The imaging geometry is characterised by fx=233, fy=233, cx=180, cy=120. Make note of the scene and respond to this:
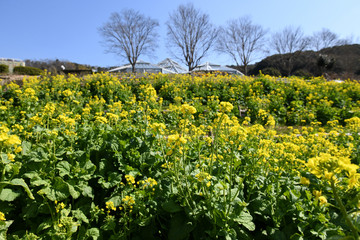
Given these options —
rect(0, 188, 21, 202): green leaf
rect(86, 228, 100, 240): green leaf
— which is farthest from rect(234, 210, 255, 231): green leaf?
rect(0, 188, 21, 202): green leaf

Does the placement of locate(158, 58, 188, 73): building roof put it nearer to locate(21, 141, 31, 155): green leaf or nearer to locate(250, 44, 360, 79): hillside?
locate(250, 44, 360, 79): hillside

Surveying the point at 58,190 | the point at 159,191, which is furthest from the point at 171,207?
the point at 58,190

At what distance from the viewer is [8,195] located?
2041 millimetres

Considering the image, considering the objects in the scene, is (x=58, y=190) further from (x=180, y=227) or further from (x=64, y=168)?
(x=180, y=227)

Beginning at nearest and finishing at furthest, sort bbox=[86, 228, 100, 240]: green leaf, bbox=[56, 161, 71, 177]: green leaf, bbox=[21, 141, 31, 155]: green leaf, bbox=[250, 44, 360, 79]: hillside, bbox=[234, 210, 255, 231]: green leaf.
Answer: bbox=[234, 210, 255, 231]: green leaf → bbox=[86, 228, 100, 240]: green leaf → bbox=[56, 161, 71, 177]: green leaf → bbox=[21, 141, 31, 155]: green leaf → bbox=[250, 44, 360, 79]: hillside

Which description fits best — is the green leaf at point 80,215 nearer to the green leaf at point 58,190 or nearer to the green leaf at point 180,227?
the green leaf at point 58,190

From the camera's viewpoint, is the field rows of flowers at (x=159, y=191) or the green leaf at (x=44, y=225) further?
the green leaf at (x=44, y=225)

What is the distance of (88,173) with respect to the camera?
2.50 metres

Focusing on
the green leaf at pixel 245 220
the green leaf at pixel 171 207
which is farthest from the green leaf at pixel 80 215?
the green leaf at pixel 245 220

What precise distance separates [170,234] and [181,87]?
312 inches

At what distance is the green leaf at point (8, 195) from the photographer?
2.01 metres

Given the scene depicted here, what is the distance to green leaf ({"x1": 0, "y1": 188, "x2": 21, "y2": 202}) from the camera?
2008 mm

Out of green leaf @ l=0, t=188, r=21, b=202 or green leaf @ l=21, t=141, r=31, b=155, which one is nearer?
green leaf @ l=0, t=188, r=21, b=202

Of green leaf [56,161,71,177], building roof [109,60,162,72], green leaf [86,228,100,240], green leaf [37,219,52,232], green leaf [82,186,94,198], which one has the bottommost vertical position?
green leaf [86,228,100,240]
